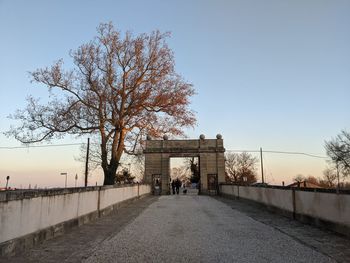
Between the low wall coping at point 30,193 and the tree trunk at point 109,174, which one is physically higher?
the tree trunk at point 109,174

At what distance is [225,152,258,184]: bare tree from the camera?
86.7 metres

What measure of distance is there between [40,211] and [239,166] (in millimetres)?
83143

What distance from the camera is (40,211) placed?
27.1ft

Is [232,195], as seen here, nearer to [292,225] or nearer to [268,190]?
[268,190]

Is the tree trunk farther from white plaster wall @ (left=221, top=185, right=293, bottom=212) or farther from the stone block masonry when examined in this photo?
the stone block masonry

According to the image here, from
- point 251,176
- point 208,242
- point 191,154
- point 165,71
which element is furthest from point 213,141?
point 251,176

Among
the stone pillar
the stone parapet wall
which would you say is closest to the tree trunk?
the stone parapet wall

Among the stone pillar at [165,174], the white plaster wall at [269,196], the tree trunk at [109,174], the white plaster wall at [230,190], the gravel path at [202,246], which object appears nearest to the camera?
the gravel path at [202,246]

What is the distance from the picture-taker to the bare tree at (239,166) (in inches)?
3413

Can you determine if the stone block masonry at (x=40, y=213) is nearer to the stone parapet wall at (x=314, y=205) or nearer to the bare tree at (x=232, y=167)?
the stone parapet wall at (x=314, y=205)

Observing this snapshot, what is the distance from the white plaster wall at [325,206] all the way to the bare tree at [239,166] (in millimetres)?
74386

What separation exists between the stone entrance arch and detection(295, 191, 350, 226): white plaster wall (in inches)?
1128

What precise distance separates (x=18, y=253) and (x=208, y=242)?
412 cm

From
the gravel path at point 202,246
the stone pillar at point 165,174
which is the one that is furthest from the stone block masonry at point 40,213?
the stone pillar at point 165,174
